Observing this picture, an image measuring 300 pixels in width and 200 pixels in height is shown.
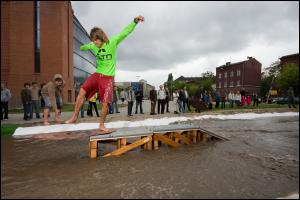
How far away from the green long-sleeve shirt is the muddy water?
1565mm

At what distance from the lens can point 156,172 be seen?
12.6 ft

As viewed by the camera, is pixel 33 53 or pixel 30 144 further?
pixel 33 53

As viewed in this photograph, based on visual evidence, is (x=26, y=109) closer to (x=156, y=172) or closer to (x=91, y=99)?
(x=91, y=99)

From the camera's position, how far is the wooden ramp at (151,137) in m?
4.96

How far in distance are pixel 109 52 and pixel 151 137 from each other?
73.9 inches

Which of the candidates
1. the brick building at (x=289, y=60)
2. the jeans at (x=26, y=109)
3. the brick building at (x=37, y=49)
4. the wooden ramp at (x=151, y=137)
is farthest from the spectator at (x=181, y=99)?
the brick building at (x=37, y=49)

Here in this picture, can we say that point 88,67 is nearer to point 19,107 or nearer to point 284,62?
point 19,107

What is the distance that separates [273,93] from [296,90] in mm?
475

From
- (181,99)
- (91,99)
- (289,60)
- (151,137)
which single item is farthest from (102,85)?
(181,99)

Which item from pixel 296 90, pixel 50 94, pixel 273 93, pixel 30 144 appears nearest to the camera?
pixel 296 90

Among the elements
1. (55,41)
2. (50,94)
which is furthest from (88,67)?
(50,94)

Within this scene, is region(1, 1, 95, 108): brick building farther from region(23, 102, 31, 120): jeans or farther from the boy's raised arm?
→ the boy's raised arm

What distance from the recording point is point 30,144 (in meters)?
5.96

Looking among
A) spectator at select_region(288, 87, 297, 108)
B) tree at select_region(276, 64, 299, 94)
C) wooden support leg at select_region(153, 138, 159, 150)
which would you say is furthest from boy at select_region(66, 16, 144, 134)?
spectator at select_region(288, 87, 297, 108)
